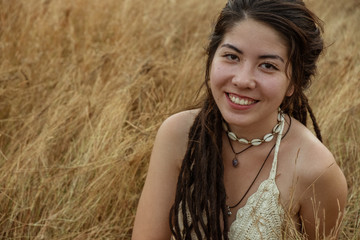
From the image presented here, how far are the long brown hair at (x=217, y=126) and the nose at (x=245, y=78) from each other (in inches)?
6.6

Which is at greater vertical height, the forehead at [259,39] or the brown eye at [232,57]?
the forehead at [259,39]

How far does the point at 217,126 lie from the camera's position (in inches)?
86.7

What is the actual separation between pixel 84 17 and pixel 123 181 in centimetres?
214

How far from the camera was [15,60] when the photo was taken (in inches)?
141

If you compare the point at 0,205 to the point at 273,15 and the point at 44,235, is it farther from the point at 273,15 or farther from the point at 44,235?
the point at 273,15

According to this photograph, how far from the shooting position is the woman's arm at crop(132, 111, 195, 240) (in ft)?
7.30

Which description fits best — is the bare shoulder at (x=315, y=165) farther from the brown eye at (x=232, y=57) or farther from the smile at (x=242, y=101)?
the brown eye at (x=232, y=57)

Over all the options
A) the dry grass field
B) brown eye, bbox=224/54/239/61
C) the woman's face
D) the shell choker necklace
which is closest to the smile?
the woman's face

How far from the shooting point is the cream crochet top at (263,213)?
6.95ft

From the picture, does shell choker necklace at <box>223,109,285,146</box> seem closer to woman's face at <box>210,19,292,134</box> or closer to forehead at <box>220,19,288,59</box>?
woman's face at <box>210,19,292,134</box>

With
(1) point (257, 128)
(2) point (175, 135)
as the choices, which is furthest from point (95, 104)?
(1) point (257, 128)

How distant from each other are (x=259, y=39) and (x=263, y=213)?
2.45ft

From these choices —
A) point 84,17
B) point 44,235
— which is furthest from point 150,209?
point 84,17

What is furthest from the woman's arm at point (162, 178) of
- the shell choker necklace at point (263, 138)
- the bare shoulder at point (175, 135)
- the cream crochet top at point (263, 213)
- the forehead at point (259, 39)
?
the forehead at point (259, 39)
